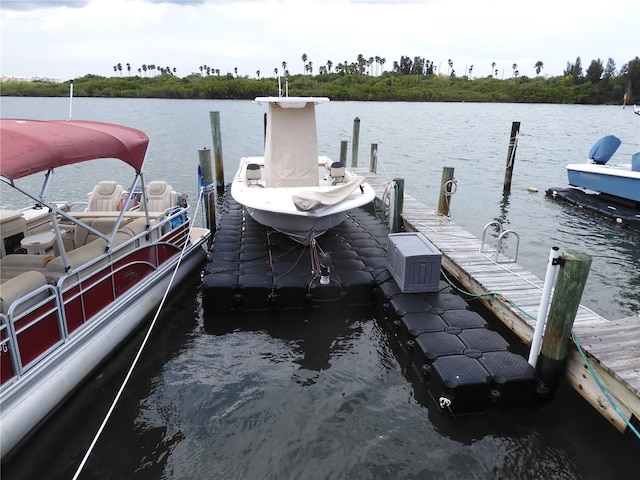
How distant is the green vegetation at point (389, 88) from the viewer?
8025 cm

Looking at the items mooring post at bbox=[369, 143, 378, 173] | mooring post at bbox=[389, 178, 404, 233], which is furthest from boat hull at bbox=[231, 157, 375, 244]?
mooring post at bbox=[369, 143, 378, 173]

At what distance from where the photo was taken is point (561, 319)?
16.2ft

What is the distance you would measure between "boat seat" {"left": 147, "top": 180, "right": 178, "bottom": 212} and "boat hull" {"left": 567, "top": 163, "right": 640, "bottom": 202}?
14580mm

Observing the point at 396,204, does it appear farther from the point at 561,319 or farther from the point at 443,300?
the point at 561,319

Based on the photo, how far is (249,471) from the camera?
4.47 meters

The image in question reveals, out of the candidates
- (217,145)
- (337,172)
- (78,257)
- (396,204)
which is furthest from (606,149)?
(78,257)

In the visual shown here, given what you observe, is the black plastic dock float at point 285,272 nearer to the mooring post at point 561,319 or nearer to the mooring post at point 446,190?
the mooring post at point 446,190

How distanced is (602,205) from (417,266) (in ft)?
39.9

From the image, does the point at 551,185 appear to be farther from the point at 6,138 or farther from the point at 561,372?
the point at 6,138

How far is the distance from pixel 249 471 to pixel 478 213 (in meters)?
14.1

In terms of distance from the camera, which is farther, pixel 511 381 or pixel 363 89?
pixel 363 89

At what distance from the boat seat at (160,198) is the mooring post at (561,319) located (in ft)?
25.7

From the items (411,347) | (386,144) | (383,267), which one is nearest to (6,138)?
(411,347)

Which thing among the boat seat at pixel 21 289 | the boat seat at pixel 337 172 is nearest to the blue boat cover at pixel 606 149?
the boat seat at pixel 337 172
